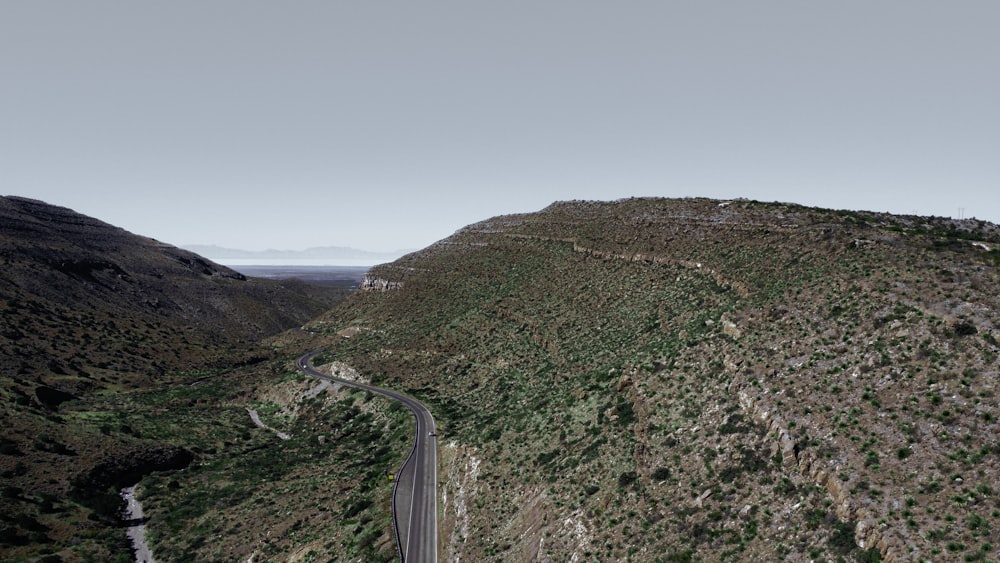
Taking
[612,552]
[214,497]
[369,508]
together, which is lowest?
[214,497]

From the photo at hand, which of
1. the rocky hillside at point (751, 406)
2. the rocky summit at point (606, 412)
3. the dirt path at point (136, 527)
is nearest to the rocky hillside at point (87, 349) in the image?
the rocky summit at point (606, 412)

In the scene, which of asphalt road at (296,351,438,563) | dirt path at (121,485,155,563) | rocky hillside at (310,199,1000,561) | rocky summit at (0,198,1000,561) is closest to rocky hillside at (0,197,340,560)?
rocky summit at (0,198,1000,561)

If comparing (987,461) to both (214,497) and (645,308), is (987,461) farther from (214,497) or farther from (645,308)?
(214,497)

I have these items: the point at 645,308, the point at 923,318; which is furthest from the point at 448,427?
the point at 923,318

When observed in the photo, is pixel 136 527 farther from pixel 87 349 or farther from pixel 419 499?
pixel 87 349

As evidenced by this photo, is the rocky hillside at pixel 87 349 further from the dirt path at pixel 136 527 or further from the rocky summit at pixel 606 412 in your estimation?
the dirt path at pixel 136 527

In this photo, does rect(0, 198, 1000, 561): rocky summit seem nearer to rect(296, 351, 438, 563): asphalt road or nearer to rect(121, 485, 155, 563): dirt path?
rect(121, 485, 155, 563): dirt path
